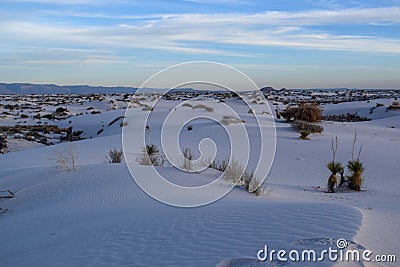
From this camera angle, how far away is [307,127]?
83.5 feet

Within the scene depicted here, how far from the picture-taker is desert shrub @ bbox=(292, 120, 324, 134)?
973 inches

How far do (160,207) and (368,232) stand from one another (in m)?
→ 4.13

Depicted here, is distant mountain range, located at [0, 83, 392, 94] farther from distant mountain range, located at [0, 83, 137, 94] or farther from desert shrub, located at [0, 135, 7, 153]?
desert shrub, located at [0, 135, 7, 153]

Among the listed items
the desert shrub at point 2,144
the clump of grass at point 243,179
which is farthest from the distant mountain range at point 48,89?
the clump of grass at point 243,179

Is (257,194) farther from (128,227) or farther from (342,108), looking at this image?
(342,108)

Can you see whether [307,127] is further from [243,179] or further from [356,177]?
[243,179]

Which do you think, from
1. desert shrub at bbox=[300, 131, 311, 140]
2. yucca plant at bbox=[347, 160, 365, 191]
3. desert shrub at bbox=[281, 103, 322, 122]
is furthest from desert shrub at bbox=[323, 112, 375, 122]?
yucca plant at bbox=[347, 160, 365, 191]

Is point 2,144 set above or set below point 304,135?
below

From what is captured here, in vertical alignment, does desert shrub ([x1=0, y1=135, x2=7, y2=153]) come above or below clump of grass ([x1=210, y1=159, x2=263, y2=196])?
below

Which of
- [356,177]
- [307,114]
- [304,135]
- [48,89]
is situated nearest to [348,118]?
[307,114]

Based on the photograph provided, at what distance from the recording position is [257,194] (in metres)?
10.6

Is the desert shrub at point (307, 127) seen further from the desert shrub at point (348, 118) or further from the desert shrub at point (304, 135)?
the desert shrub at point (348, 118)

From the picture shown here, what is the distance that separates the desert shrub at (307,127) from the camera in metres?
24.7

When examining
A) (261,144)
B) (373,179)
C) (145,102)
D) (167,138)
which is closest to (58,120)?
(145,102)
